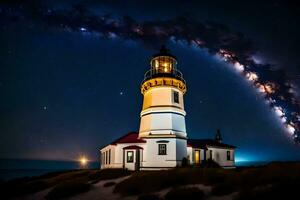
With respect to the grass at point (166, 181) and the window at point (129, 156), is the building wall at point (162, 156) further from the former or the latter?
the grass at point (166, 181)

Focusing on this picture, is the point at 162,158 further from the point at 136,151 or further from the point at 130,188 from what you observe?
the point at 130,188

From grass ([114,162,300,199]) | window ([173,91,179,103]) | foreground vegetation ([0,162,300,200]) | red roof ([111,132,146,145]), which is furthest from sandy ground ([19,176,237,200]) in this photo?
window ([173,91,179,103])

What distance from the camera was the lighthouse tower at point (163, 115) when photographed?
2639 centimetres

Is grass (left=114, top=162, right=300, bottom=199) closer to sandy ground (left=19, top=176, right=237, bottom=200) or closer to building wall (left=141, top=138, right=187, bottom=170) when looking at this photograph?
sandy ground (left=19, top=176, right=237, bottom=200)

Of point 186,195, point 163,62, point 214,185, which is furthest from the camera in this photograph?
point 163,62

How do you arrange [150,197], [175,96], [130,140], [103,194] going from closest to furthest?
[150,197]
[103,194]
[130,140]
[175,96]

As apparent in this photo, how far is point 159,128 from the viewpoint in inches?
1067

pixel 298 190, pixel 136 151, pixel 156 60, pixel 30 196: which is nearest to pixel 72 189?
pixel 30 196

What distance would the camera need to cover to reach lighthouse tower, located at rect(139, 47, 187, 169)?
26.4 m

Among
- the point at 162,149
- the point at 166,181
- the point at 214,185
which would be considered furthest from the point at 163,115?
the point at 214,185

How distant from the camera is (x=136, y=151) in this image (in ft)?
89.4

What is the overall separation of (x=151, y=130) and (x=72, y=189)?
38.6 ft

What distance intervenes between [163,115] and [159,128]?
4.62 feet

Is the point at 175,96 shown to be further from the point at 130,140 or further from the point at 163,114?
the point at 130,140
